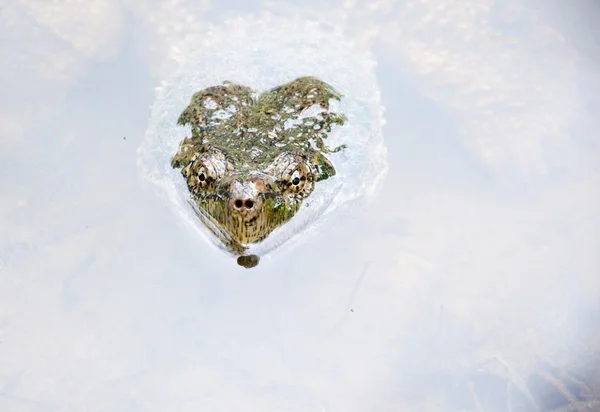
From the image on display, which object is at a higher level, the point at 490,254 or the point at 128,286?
the point at 490,254

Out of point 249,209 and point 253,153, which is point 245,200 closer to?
point 249,209

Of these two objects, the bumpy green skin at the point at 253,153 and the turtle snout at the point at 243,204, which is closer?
the turtle snout at the point at 243,204

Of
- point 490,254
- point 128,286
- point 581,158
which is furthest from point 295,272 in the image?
point 581,158

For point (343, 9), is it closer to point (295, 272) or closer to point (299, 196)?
point (299, 196)

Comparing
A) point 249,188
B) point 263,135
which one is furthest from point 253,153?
point 249,188

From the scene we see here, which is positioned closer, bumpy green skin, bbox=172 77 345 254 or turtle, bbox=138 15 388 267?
bumpy green skin, bbox=172 77 345 254
